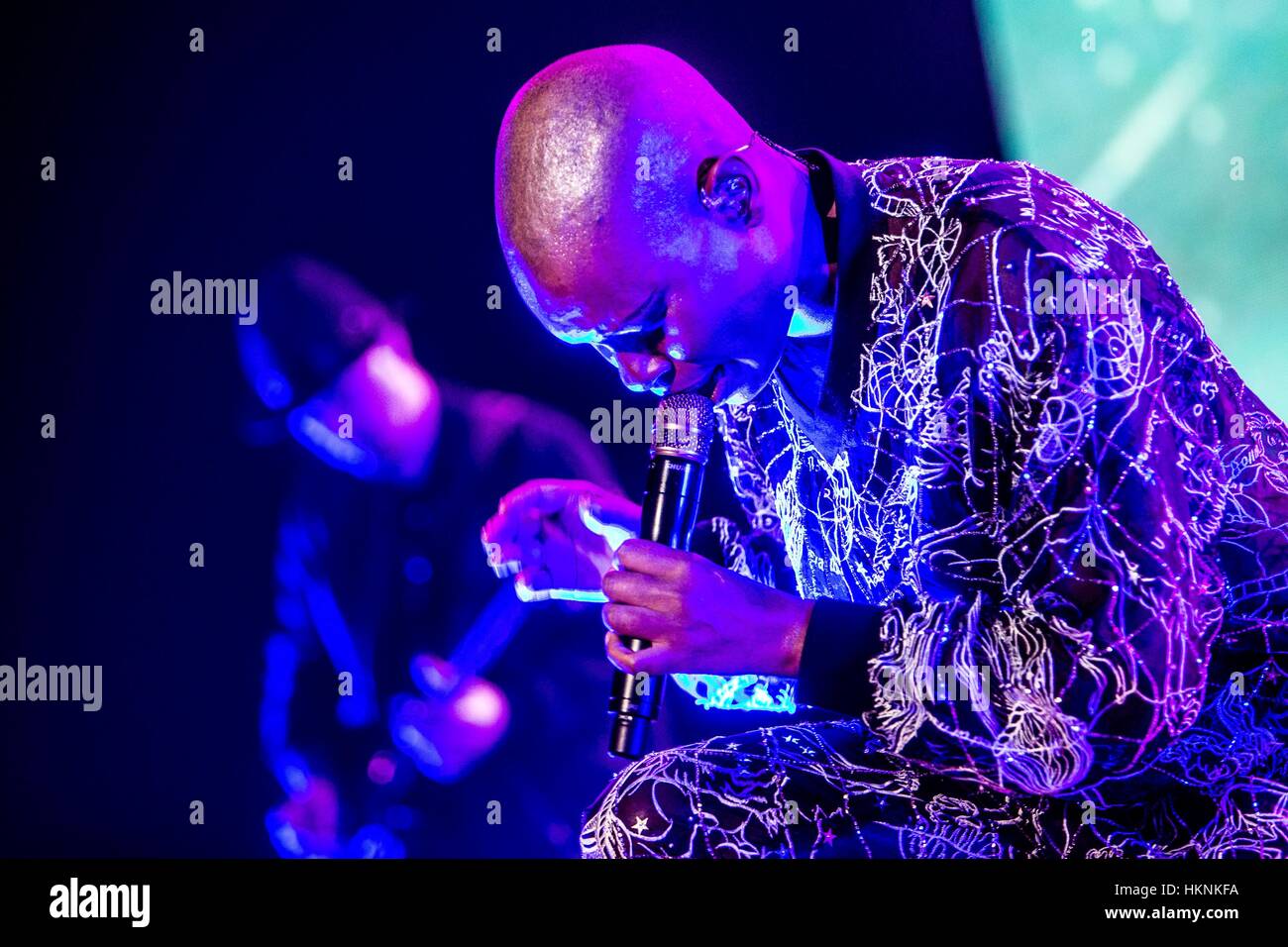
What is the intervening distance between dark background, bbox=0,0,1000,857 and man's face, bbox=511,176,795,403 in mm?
918

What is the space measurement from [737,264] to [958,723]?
1.93 feet

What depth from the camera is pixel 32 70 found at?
8.34 feet

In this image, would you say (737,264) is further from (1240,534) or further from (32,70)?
(32,70)

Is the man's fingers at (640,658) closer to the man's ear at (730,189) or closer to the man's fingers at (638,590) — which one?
the man's fingers at (638,590)

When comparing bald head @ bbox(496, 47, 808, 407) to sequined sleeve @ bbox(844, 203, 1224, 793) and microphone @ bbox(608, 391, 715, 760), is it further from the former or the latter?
sequined sleeve @ bbox(844, 203, 1224, 793)

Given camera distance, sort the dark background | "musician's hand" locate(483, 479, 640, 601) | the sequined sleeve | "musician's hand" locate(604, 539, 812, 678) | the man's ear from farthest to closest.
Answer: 1. the dark background
2. "musician's hand" locate(483, 479, 640, 601)
3. the man's ear
4. "musician's hand" locate(604, 539, 812, 678)
5. the sequined sleeve

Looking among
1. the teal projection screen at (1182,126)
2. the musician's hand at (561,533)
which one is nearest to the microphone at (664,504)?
the musician's hand at (561,533)

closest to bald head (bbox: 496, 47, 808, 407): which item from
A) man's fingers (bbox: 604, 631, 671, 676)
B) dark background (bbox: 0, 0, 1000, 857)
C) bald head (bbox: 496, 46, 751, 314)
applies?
bald head (bbox: 496, 46, 751, 314)

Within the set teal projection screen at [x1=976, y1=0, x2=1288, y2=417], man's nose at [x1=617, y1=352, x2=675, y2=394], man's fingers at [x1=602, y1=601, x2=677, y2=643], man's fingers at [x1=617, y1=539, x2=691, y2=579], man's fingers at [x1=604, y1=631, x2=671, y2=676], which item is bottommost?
man's fingers at [x1=604, y1=631, x2=671, y2=676]

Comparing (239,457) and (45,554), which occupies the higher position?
(239,457)

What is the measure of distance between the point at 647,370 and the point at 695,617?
0.34m

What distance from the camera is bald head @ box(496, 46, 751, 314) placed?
1.33 metres

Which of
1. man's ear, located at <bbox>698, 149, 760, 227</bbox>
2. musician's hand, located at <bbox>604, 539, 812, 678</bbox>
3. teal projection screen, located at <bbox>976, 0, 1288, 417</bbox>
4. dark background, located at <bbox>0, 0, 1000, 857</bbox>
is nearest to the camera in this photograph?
musician's hand, located at <bbox>604, 539, 812, 678</bbox>
